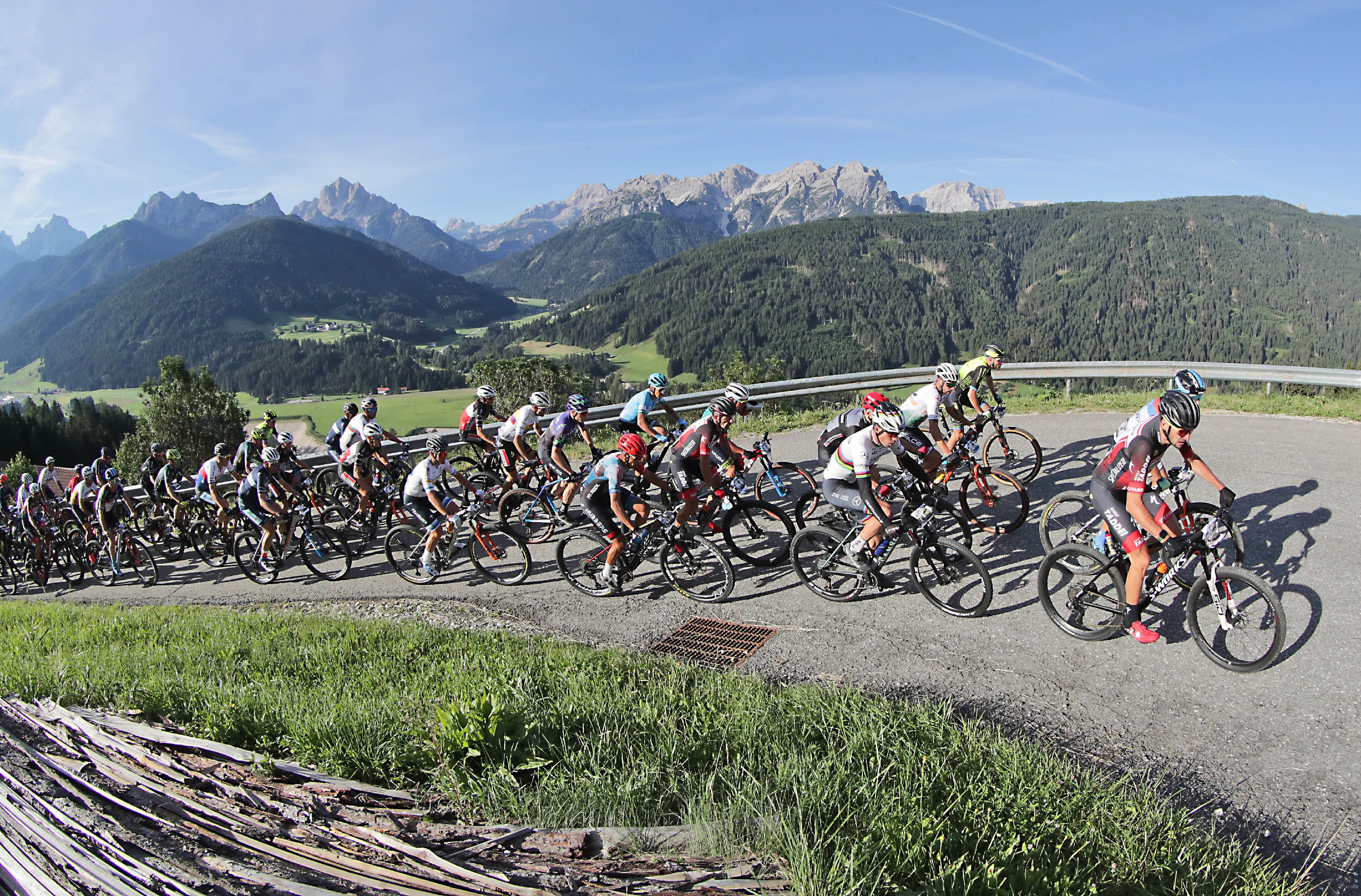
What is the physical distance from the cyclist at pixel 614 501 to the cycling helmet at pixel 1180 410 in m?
5.64

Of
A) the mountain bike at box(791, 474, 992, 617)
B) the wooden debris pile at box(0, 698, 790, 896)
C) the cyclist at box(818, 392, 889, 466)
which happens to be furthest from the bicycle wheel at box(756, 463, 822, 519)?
the wooden debris pile at box(0, 698, 790, 896)

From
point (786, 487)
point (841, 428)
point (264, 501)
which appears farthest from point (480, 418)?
point (841, 428)

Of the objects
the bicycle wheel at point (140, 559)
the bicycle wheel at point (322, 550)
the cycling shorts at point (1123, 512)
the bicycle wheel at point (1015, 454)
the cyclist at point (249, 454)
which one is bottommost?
the bicycle wheel at point (140, 559)

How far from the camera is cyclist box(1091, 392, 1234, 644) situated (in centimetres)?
612

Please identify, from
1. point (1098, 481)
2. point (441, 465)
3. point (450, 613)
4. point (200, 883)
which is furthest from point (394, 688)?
point (1098, 481)

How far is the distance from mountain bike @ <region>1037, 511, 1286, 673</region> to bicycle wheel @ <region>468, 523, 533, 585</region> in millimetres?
6717

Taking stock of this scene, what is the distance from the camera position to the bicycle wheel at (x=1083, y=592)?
21.4 feet

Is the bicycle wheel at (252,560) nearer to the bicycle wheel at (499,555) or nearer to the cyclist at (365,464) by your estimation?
the cyclist at (365,464)

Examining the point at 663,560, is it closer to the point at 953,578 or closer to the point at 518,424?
the point at 953,578

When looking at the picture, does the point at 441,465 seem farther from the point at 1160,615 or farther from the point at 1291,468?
the point at 1291,468

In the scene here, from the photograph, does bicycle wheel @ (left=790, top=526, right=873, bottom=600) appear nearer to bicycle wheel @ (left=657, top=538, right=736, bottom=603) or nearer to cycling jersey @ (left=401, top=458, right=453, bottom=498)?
bicycle wheel @ (left=657, top=538, right=736, bottom=603)

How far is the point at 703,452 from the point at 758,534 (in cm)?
144

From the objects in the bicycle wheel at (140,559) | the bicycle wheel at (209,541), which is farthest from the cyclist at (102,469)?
the bicycle wheel at (209,541)

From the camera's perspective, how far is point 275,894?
2.29 meters
